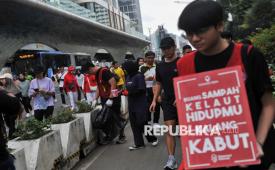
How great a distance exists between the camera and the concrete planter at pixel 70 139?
7320mm

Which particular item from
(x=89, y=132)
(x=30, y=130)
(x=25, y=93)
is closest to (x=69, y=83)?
(x=25, y=93)

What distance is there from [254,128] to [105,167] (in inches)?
200

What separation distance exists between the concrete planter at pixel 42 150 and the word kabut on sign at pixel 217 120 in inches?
156

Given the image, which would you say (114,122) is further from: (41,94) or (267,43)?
(267,43)

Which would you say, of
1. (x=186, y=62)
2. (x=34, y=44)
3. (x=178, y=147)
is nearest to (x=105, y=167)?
(x=178, y=147)

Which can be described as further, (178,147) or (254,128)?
(178,147)

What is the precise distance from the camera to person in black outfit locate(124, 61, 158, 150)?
842 cm

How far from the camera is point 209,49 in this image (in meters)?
2.44

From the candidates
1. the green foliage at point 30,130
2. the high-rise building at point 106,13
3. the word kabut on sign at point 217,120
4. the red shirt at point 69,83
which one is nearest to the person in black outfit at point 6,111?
the word kabut on sign at point 217,120

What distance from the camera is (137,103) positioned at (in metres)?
8.55

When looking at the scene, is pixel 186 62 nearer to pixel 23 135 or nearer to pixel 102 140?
pixel 23 135

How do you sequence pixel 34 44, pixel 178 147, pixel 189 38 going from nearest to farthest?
pixel 189 38
pixel 178 147
pixel 34 44

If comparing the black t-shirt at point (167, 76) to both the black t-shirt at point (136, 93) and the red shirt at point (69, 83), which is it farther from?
the red shirt at point (69, 83)

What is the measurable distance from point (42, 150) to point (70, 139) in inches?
54.0
